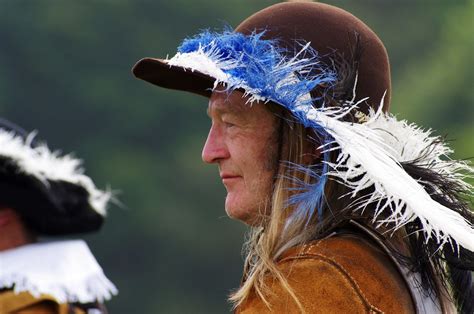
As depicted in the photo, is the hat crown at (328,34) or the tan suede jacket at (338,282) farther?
the hat crown at (328,34)

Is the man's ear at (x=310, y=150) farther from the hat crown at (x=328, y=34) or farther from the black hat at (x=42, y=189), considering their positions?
the black hat at (x=42, y=189)

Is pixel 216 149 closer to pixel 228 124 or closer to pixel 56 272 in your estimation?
pixel 228 124

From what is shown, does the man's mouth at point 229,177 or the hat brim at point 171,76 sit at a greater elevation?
the hat brim at point 171,76

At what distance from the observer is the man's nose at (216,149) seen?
339 centimetres

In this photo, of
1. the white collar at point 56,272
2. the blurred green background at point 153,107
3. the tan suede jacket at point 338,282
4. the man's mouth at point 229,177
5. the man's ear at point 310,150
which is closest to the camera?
the tan suede jacket at point 338,282

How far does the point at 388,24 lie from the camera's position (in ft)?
66.1

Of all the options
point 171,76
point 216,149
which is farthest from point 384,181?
point 171,76

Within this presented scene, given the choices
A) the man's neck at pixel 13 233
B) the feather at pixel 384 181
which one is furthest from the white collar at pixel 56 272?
the feather at pixel 384 181

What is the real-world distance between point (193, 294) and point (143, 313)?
97 cm

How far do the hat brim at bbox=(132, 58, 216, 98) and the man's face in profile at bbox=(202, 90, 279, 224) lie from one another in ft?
0.30

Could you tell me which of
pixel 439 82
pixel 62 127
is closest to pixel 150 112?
pixel 62 127

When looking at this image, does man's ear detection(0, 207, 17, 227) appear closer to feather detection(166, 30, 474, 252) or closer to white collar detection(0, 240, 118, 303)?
white collar detection(0, 240, 118, 303)

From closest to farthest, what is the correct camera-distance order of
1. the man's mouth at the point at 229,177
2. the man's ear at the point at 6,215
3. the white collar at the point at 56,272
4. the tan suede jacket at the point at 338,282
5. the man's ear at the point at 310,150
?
1. the tan suede jacket at the point at 338,282
2. the man's ear at the point at 310,150
3. the man's mouth at the point at 229,177
4. the white collar at the point at 56,272
5. the man's ear at the point at 6,215

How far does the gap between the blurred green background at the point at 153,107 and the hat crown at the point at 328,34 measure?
1495 centimetres
